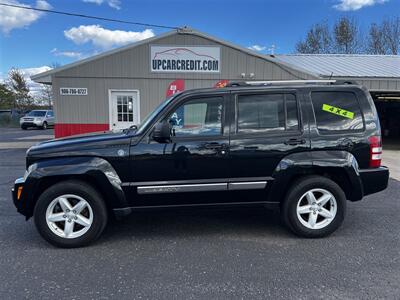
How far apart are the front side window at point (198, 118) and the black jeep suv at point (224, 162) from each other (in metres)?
0.01

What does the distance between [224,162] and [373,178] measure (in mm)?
1906

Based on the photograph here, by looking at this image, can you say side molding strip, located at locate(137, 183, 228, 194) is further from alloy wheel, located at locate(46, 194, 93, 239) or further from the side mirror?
alloy wheel, located at locate(46, 194, 93, 239)

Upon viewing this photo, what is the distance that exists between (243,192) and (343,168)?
1.26m

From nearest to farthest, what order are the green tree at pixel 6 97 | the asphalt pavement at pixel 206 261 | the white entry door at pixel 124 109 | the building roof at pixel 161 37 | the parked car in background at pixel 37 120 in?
1. the asphalt pavement at pixel 206 261
2. the building roof at pixel 161 37
3. the white entry door at pixel 124 109
4. the parked car in background at pixel 37 120
5. the green tree at pixel 6 97

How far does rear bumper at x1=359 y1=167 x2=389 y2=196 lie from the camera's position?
4.14 metres

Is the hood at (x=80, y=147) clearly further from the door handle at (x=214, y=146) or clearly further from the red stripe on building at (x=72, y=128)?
the red stripe on building at (x=72, y=128)

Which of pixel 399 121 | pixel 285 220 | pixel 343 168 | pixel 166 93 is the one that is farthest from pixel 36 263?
pixel 399 121

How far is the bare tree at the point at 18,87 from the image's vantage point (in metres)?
47.0

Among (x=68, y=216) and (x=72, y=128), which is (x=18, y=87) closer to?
(x=72, y=128)

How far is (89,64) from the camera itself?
41.9ft

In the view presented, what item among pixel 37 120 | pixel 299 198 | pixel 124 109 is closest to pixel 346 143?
pixel 299 198

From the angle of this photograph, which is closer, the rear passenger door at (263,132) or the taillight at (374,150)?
the rear passenger door at (263,132)

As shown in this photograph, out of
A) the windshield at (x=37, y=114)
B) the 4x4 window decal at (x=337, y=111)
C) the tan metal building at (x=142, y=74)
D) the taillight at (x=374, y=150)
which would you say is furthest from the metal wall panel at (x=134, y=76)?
the windshield at (x=37, y=114)

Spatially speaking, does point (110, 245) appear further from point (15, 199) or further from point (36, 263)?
point (15, 199)
